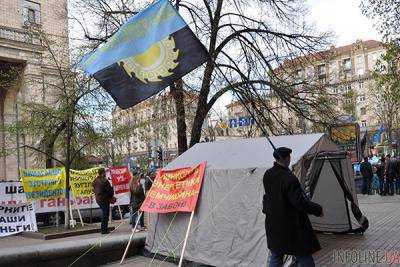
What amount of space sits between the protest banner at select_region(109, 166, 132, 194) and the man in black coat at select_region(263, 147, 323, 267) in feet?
42.1

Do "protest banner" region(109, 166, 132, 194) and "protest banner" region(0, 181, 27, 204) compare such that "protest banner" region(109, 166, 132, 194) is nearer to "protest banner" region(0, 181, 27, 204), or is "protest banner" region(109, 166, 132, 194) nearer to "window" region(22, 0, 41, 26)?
"protest banner" region(0, 181, 27, 204)

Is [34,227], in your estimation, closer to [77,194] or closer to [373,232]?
[77,194]

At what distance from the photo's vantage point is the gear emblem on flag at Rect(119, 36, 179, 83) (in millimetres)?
7531

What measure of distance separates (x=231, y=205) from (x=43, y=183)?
9.72 metres

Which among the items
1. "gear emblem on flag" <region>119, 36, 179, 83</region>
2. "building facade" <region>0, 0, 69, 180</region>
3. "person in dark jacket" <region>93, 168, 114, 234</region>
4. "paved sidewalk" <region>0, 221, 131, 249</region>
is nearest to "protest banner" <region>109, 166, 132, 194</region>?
"paved sidewalk" <region>0, 221, 131, 249</region>

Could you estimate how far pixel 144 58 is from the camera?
24.9ft

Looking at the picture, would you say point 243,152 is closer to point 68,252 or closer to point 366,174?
point 68,252

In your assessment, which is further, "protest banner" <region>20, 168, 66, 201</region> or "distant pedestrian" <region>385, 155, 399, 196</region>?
"distant pedestrian" <region>385, 155, 399, 196</region>

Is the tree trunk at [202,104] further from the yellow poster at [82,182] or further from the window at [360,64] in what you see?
the window at [360,64]

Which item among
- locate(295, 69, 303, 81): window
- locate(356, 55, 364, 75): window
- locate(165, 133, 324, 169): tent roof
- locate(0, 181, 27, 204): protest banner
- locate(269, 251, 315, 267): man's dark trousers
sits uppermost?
locate(356, 55, 364, 75): window

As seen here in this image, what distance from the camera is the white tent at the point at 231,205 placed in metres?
8.72

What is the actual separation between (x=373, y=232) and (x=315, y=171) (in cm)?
331

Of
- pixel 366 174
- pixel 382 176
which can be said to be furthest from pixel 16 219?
pixel 382 176

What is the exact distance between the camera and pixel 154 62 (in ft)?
25.1
